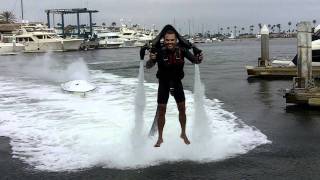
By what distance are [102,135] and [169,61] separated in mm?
2575

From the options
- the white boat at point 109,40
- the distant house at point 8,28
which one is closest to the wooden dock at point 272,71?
the distant house at point 8,28

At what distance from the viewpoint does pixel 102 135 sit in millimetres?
9633

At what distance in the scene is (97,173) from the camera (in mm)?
7238

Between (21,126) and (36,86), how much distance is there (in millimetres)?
9916

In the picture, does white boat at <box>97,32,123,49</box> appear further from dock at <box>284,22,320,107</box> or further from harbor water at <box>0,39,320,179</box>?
harbor water at <box>0,39,320,179</box>

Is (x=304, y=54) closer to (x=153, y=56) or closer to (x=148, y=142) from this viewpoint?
(x=148, y=142)

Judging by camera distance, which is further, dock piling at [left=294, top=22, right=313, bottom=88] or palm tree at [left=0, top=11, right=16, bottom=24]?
palm tree at [left=0, top=11, right=16, bottom=24]

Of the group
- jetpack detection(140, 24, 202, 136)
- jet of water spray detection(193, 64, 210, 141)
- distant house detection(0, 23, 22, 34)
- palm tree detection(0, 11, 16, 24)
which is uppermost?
palm tree detection(0, 11, 16, 24)

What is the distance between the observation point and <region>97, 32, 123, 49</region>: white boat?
131375mm

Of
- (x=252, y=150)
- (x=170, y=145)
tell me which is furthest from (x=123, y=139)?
(x=252, y=150)

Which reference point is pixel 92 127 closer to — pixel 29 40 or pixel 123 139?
pixel 123 139

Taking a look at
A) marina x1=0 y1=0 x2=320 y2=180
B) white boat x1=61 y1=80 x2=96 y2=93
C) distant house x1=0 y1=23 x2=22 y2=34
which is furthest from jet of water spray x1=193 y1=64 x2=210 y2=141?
distant house x1=0 y1=23 x2=22 y2=34

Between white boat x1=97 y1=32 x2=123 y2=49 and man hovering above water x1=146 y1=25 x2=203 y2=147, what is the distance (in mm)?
122853

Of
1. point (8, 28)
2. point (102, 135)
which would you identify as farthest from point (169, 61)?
point (8, 28)
